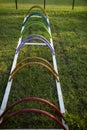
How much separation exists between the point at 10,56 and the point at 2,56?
0.83ft

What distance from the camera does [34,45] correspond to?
8.79 meters

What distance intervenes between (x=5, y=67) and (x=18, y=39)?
1976 millimetres

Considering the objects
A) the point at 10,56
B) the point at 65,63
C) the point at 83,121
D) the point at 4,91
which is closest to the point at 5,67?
the point at 10,56

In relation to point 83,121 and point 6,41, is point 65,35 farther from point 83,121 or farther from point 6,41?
point 83,121

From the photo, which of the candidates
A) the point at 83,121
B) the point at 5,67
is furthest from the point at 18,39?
the point at 83,121

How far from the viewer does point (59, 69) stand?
738 centimetres

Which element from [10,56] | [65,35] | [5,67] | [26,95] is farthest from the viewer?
[65,35]

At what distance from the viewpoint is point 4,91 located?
21.1 feet

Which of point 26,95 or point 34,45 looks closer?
point 26,95

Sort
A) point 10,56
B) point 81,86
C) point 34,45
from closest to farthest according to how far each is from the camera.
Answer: point 81,86, point 10,56, point 34,45

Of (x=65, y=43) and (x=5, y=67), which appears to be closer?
Answer: (x=5, y=67)

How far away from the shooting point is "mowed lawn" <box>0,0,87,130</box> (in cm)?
557

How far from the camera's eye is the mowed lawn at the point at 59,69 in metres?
5.57

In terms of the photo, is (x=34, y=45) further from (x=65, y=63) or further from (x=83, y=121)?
(x=83, y=121)
